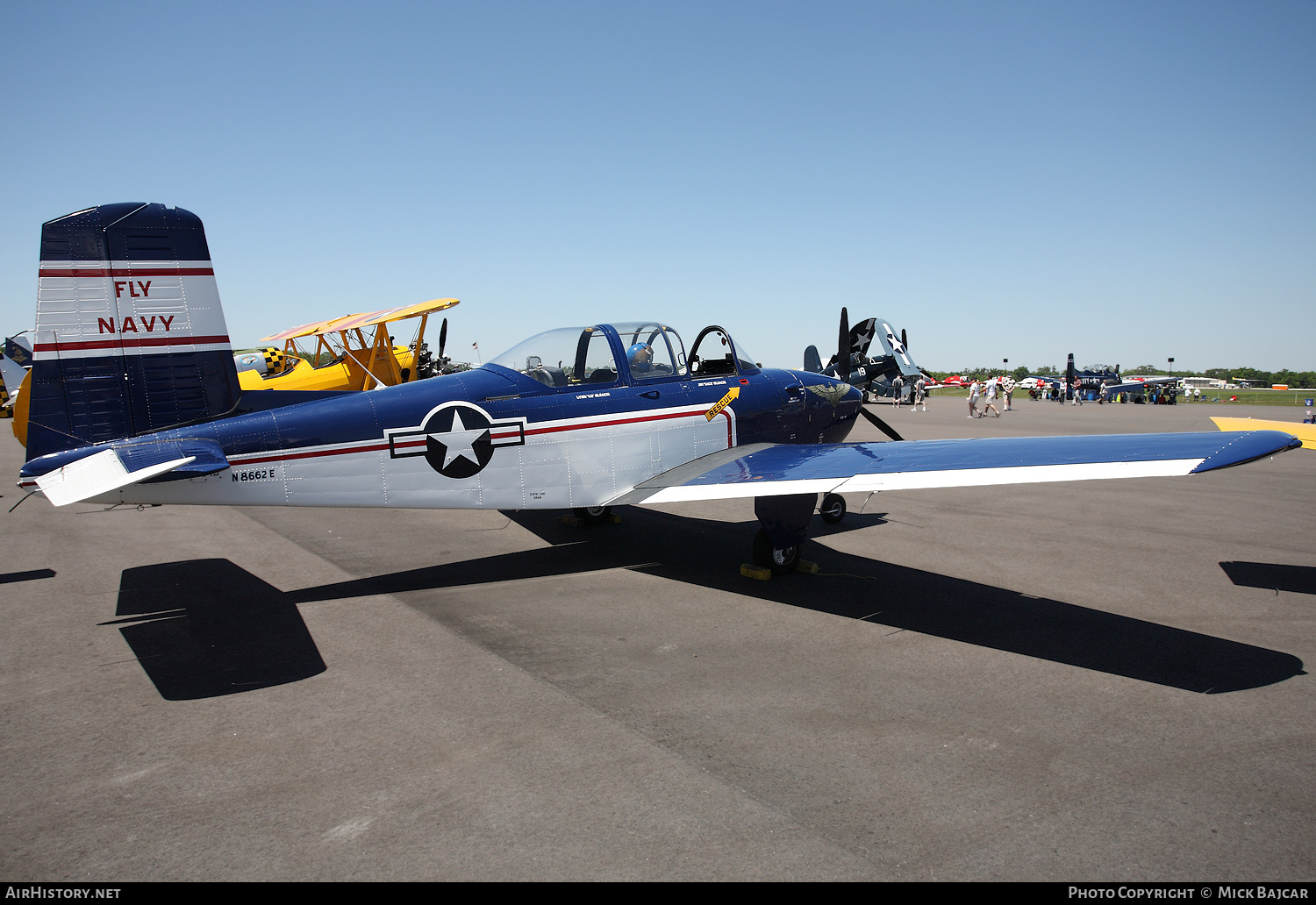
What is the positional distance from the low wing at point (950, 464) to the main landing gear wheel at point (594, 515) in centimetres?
229

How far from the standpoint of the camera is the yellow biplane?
695 inches

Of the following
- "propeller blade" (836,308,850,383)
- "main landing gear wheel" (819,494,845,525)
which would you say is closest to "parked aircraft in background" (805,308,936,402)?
→ "propeller blade" (836,308,850,383)

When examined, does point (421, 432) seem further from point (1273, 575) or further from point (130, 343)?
point (1273, 575)

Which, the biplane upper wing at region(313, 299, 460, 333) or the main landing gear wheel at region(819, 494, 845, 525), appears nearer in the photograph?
the main landing gear wheel at region(819, 494, 845, 525)

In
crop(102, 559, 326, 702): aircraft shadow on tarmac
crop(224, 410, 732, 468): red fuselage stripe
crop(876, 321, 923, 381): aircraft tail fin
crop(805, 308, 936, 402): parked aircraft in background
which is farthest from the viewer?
crop(876, 321, 923, 381): aircraft tail fin

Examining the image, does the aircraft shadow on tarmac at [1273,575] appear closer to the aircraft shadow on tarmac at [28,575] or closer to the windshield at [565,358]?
the windshield at [565,358]

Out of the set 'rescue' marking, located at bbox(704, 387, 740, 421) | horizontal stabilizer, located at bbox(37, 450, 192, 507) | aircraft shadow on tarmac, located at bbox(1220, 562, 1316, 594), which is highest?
'rescue' marking, located at bbox(704, 387, 740, 421)

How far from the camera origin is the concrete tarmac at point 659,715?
2973 millimetres

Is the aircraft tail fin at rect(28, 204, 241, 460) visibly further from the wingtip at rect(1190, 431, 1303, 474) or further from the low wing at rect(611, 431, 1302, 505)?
the wingtip at rect(1190, 431, 1303, 474)

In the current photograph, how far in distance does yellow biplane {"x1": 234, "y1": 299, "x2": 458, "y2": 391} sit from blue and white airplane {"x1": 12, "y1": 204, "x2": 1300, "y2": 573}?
34.1ft

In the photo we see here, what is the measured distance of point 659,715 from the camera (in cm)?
420

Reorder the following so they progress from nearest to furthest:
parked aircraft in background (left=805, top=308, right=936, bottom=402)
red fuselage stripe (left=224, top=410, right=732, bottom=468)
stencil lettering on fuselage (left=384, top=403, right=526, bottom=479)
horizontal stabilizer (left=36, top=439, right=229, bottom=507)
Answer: horizontal stabilizer (left=36, top=439, right=229, bottom=507)
red fuselage stripe (left=224, top=410, right=732, bottom=468)
stencil lettering on fuselage (left=384, top=403, right=526, bottom=479)
parked aircraft in background (left=805, top=308, right=936, bottom=402)
